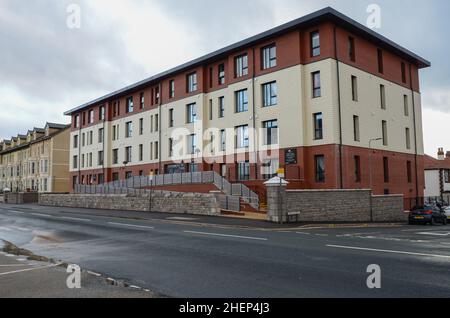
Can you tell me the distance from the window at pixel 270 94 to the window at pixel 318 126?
12.0 feet

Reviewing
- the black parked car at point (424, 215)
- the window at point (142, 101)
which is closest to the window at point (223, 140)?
the window at point (142, 101)

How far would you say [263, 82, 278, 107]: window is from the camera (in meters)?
31.2

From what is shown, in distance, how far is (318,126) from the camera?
28.9 m

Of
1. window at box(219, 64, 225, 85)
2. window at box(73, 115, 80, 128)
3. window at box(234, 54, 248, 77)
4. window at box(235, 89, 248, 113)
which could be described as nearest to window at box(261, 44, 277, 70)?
window at box(234, 54, 248, 77)

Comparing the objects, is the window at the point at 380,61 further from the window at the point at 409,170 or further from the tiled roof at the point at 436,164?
the tiled roof at the point at 436,164

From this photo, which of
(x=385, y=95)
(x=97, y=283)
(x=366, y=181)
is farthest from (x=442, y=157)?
(x=97, y=283)

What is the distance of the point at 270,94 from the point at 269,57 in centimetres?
306

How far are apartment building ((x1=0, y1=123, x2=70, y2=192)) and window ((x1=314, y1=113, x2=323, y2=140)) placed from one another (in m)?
48.2

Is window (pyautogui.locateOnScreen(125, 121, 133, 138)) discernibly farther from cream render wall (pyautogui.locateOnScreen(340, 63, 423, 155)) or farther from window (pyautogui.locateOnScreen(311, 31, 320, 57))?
cream render wall (pyautogui.locateOnScreen(340, 63, 423, 155))

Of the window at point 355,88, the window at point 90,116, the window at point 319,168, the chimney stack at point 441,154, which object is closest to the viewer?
the window at point 319,168

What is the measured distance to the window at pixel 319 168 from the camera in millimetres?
28297

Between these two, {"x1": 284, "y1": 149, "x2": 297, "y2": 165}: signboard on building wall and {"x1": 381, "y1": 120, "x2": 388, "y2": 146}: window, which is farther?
{"x1": 381, "y1": 120, "x2": 388, "y2": 146}: window

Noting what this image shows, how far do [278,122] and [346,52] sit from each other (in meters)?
7.16
